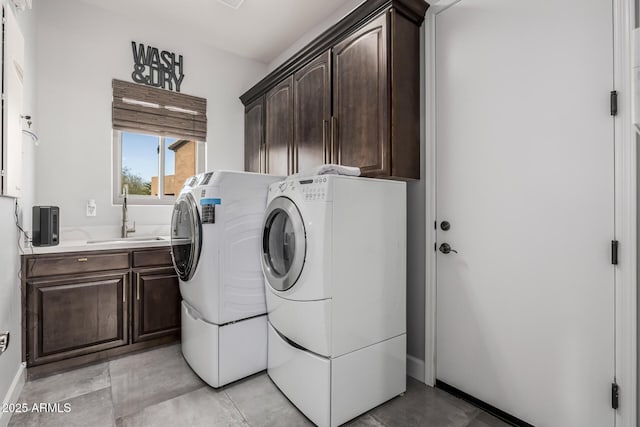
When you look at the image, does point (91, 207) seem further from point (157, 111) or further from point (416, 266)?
point (416, 266)

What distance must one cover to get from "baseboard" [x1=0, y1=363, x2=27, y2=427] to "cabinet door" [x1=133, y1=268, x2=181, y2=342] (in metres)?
0.62

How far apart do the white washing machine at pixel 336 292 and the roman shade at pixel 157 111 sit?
1811mm

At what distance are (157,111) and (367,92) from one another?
2.17 metres

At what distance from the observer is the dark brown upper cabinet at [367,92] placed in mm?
1869

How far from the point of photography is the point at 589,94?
1349 millimetres

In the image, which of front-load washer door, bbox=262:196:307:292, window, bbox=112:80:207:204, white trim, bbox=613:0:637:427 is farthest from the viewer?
window, bbox=112:80:207:204

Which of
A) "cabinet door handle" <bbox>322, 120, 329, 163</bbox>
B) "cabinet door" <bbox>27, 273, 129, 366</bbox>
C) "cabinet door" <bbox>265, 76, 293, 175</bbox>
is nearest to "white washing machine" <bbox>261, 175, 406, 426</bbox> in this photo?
"cabinet door handle" <bbox>322, 120, 329, 163</bbox>

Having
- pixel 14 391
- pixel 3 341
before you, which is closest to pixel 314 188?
pixel 3 341

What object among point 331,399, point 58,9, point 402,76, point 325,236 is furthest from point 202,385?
point 58,9

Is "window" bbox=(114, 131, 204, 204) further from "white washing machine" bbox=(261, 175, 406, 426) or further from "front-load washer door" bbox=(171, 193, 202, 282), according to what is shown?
"white washing machine" bbox=(261, 175, 406, 426)

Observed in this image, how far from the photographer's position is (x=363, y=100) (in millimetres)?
2008

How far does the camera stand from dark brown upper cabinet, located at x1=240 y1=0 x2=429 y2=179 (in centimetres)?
187

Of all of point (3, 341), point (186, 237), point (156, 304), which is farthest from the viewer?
point (156, 304)

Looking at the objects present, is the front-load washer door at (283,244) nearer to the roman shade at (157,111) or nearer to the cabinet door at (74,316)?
the cabinet door at (74,316)
